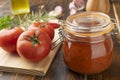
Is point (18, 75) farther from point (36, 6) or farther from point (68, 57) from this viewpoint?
point (36, 6)

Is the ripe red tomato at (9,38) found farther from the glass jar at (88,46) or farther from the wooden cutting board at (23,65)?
the glass jar at (88,46)

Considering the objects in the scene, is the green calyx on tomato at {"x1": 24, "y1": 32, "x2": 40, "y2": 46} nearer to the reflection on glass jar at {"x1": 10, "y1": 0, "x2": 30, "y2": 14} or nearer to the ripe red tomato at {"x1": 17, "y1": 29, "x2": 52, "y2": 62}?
the ripe red tomato at {"x1": 17, "y1": 29, "x2": 52, "y2": 62}

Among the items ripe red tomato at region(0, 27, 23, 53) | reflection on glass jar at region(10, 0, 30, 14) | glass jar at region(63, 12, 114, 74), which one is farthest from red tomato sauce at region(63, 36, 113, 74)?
reflection on glass jar at region(10, 0, 30, 14)

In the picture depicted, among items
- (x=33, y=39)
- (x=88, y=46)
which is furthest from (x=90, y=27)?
(x=33, y=39)

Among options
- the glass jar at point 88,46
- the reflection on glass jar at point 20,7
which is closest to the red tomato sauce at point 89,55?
the glass jar at point 88,46

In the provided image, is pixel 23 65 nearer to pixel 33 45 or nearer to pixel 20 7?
pixel 33 45

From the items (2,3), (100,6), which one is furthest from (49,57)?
(2,3)

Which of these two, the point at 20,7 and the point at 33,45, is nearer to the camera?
the point at 33,45
